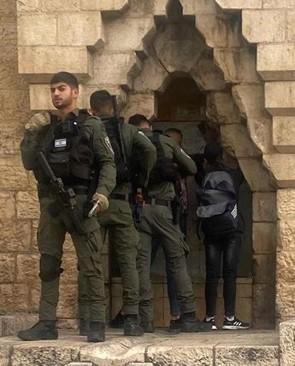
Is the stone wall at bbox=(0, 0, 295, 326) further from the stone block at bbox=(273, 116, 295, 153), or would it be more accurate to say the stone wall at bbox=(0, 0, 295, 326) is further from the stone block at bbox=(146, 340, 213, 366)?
the stone block at bbox=(146, 340, 213, 366)

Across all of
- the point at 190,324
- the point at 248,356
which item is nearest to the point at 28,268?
the point at 190,324

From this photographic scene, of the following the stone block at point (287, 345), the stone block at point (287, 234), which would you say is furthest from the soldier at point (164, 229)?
Result: the stone block at point (287, 345)

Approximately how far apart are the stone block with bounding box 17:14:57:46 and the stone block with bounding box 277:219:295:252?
261cm

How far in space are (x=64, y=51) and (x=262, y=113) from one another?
6.11ft

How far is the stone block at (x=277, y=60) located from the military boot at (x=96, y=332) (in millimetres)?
2787

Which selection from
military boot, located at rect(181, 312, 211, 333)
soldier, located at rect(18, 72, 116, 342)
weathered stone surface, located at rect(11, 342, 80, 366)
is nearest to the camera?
weathered stone surface, located at rect(11, 342, 80, 366)

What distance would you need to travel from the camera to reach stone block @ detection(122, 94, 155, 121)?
1055cm

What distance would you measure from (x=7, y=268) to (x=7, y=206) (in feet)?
1.91

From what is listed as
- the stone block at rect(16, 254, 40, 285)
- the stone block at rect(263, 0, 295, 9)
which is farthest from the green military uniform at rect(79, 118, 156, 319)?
the stone block at rect(263, 0, 295, 9)

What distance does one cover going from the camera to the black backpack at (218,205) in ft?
33.0

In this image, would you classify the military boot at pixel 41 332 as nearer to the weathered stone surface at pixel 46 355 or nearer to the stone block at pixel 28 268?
the weathered stone surface at pixel 46 355

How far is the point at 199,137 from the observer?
11430mm

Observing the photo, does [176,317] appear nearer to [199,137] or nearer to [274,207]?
[274,207]

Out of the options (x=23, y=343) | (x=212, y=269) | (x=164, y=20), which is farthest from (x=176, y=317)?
(x=164, y=20)
